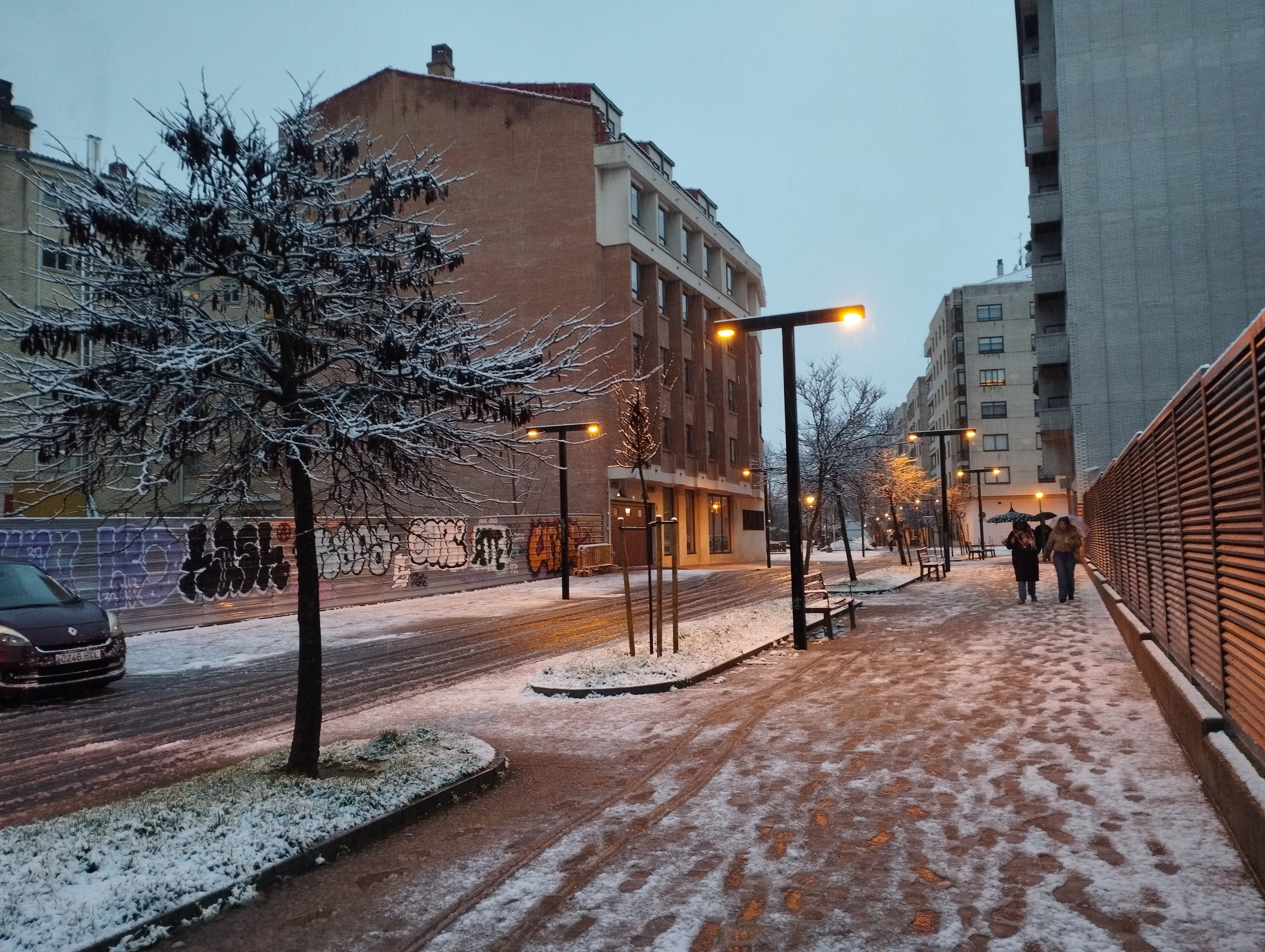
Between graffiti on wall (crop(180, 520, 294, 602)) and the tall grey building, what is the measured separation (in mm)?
28114

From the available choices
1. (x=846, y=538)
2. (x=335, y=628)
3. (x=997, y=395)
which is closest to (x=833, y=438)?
(x=846, y=538)

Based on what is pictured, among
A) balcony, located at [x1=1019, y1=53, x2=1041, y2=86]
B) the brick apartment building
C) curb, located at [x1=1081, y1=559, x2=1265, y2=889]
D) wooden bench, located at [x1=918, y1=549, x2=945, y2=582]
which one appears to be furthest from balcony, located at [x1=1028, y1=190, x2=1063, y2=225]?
curb, located at [x1=1081, y1=559, x2=1265, y2=889]

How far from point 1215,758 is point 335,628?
54.7 feet

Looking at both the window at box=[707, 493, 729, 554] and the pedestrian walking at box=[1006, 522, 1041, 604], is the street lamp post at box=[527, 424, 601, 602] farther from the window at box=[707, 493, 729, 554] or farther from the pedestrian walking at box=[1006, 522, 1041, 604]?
the window at box=[707, 493, 729, 554]

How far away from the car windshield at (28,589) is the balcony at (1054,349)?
131ft

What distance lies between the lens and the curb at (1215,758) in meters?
4.68

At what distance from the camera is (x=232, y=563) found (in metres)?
22.4

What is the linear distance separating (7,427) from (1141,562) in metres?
10.9

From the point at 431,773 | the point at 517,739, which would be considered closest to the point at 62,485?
the point at 431,773

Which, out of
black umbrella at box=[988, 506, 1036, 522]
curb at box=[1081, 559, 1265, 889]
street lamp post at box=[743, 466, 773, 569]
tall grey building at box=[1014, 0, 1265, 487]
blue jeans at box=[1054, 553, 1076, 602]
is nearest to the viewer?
curb at box=[1081, 559, 1265, 889]

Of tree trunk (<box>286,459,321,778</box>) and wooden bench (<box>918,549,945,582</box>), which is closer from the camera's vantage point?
tree trunk (<box>286,459,321,778</box>)

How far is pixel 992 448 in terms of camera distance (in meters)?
83.8

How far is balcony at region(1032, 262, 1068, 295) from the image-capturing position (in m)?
44.1

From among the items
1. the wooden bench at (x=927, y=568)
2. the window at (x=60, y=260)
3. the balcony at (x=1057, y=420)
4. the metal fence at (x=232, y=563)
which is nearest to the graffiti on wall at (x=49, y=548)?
the metal fence at (x=232, y=563)
